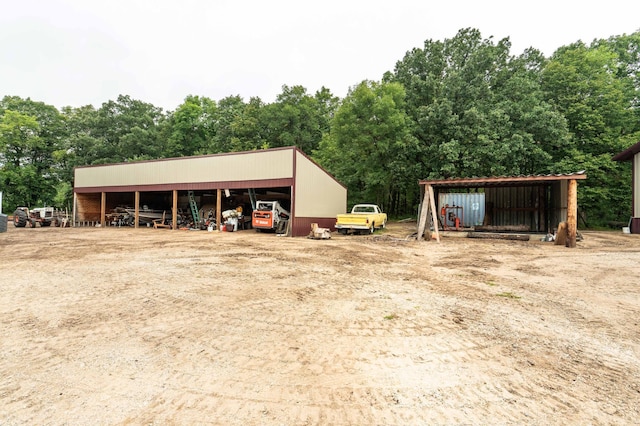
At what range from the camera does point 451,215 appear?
20234mm

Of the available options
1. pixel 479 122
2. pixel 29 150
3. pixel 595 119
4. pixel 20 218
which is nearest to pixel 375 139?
pixel 479 122

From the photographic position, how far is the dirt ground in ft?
7.77

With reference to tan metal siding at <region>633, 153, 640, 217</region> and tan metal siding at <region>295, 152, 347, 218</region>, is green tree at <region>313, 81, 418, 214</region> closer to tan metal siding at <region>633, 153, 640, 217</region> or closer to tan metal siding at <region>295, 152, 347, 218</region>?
tan metal siding at <region>295, 152, 347, 218</region>

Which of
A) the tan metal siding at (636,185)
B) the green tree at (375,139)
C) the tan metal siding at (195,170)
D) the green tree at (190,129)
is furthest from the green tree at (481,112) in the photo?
the green tree at (190,129)

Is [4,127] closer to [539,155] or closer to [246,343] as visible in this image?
[246,343]

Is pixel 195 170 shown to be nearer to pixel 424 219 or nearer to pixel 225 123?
pixel 424 219

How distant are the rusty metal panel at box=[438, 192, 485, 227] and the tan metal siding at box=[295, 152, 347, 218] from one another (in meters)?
7.37

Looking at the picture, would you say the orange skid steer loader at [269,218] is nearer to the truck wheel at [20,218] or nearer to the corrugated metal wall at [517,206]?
the corrugated metal wall at [517,206]

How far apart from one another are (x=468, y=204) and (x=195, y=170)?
1906cm

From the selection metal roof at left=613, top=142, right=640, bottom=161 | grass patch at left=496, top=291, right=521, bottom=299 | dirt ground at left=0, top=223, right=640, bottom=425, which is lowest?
dirt ground at left=0, top=223, right=640, bottom=425

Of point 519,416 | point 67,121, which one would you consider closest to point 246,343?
point 519,416

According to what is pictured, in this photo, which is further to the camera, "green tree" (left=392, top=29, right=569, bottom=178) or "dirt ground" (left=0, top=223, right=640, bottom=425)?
"green tree" (left=392, top=29, right=569, bottom=178)

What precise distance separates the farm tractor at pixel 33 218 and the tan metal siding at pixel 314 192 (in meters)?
21.7

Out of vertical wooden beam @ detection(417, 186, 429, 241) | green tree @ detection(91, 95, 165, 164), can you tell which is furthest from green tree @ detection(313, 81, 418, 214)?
green tree @ detection(91, 95, 165, 164)
